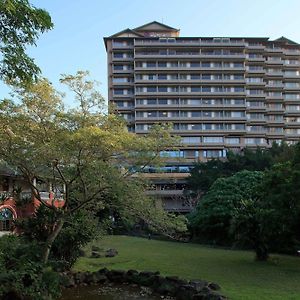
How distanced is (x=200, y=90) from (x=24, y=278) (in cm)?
6887

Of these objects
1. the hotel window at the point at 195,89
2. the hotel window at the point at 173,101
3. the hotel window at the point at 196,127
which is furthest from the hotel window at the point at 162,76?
the hotel window at the point at 196,127

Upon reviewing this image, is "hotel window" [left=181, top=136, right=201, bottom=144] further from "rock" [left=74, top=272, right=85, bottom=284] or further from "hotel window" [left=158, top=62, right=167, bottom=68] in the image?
"rock" [left=74, top=272, right=85, bottom=284]

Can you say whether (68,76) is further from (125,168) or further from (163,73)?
(163,73)

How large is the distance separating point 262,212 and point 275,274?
3.48m

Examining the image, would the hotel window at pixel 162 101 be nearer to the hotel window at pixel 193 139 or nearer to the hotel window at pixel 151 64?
the hotel window at pixel 151 64

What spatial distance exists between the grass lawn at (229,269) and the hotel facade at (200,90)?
51.4 m

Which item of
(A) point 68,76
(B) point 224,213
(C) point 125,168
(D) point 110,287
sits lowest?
(D) point 110,287

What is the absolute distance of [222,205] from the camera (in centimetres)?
3045

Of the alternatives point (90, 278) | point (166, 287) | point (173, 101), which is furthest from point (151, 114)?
point (166, 287)

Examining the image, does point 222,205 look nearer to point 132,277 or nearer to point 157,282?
point 132,277

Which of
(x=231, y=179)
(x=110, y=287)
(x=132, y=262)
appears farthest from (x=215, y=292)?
(x=231, y=179)

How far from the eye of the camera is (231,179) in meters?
32.7

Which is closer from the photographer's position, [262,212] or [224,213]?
[262,212]

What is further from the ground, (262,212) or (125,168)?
(125,168)
